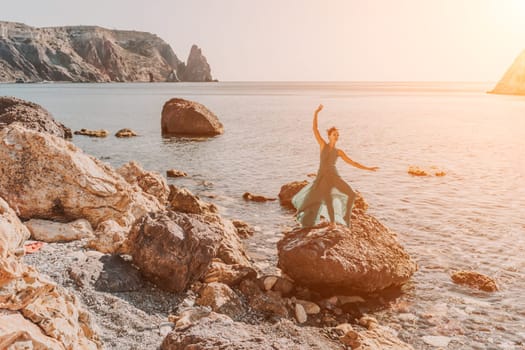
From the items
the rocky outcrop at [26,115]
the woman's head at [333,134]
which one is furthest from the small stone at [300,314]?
the rocky outcrop at [26,115]

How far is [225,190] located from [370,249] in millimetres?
10972

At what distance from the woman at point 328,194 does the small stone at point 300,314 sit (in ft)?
8.25

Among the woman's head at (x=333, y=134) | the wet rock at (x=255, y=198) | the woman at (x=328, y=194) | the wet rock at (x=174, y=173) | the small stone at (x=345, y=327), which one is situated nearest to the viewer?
the small stone at (x=345, y=327)

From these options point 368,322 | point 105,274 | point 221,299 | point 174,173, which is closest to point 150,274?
point 105,274

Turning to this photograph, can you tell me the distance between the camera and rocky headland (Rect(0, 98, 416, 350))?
6043 millimetres

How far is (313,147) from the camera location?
36.7 meters

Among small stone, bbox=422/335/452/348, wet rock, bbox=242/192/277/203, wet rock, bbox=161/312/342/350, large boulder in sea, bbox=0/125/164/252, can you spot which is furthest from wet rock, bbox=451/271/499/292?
wet rock, bbox=242/192/277/203

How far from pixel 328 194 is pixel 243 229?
4410 millimetres

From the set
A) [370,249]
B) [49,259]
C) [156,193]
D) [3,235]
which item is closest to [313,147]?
[156,193]

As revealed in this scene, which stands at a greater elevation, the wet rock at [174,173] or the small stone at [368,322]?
the small stone at [368,322]

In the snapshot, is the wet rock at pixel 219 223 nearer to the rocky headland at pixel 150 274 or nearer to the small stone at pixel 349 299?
the rocky headland at pixel 150 274

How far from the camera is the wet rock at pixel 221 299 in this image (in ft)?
27.9

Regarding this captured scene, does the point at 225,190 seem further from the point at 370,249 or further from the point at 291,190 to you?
the point at 370,249

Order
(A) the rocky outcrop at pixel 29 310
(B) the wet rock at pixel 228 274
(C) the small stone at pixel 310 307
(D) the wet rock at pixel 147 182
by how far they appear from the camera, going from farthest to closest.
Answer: (D) the wet rock at pixel 147 182 < (B) the wet rock at pixel 228 274 < (C) the small stone at pixel 310 307 < (A) the rocky outcrop at pixel 29 310
